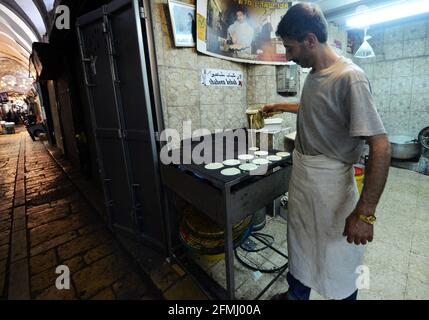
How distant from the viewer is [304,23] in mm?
1334

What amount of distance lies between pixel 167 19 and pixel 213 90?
3.10 ft

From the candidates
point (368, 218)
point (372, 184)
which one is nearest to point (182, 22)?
point (372, 184)

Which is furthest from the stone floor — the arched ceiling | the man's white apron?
the arched ceiling

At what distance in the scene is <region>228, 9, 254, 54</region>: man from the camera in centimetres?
289

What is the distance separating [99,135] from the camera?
2.96 m

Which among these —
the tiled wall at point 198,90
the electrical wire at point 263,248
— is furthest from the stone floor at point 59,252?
the tiled wall at point 198,90

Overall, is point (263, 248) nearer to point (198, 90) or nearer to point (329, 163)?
point (329, 163)

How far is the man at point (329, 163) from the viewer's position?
1220mm

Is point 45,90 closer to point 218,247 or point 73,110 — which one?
point 73,110

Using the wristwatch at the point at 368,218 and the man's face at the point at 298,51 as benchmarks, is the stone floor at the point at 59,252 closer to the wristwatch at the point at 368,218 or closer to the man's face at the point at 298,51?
the wristwatch at the point at 368,218

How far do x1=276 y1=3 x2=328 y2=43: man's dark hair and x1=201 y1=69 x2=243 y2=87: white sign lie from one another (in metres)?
1.51

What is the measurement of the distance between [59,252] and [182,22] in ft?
10.6

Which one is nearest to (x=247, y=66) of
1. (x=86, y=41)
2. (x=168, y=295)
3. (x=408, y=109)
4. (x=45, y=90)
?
(x=86, y=41)

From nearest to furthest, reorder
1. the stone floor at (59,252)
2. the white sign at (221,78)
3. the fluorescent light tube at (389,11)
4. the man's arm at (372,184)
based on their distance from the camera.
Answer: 1. the man's arm at (372,184)
2. the stone floor at (59,252)
3. the white sign at (221,78)
4. the fluorescent light tube at (389,11)
